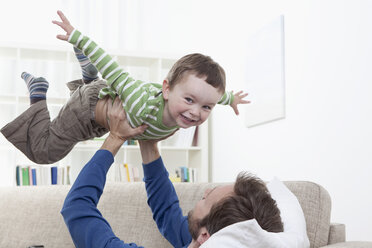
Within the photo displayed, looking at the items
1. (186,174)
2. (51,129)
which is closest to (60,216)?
(51,129)

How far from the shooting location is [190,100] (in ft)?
5.31

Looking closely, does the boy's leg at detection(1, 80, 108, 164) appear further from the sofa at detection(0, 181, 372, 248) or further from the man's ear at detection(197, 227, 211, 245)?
the man's ear at detection(197, 227, 211, 245)

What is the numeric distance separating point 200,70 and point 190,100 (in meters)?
0.11

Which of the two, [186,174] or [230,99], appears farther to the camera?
[186,174]

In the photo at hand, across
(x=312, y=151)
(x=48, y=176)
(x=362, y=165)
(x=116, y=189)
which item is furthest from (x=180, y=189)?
(x=48, y=176)

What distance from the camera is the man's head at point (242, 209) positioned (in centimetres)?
127

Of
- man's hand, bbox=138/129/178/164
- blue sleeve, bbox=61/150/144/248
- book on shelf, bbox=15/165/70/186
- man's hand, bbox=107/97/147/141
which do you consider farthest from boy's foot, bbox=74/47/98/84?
book on shelf, bbox=15/165/70/186

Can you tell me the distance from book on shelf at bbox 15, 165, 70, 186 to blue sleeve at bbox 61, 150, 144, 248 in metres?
3.05

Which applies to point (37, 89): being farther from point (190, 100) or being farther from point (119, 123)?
point (190, 100)

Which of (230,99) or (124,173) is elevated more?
(230,99)

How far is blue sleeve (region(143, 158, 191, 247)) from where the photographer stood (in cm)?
174

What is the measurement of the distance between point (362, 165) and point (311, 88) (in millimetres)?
760

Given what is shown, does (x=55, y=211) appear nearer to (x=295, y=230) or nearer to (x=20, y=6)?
(x=295, y=230)

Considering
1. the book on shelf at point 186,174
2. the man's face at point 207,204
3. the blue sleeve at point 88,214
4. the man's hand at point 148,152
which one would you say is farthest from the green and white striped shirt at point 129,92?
the book on shelf at point 186,174
